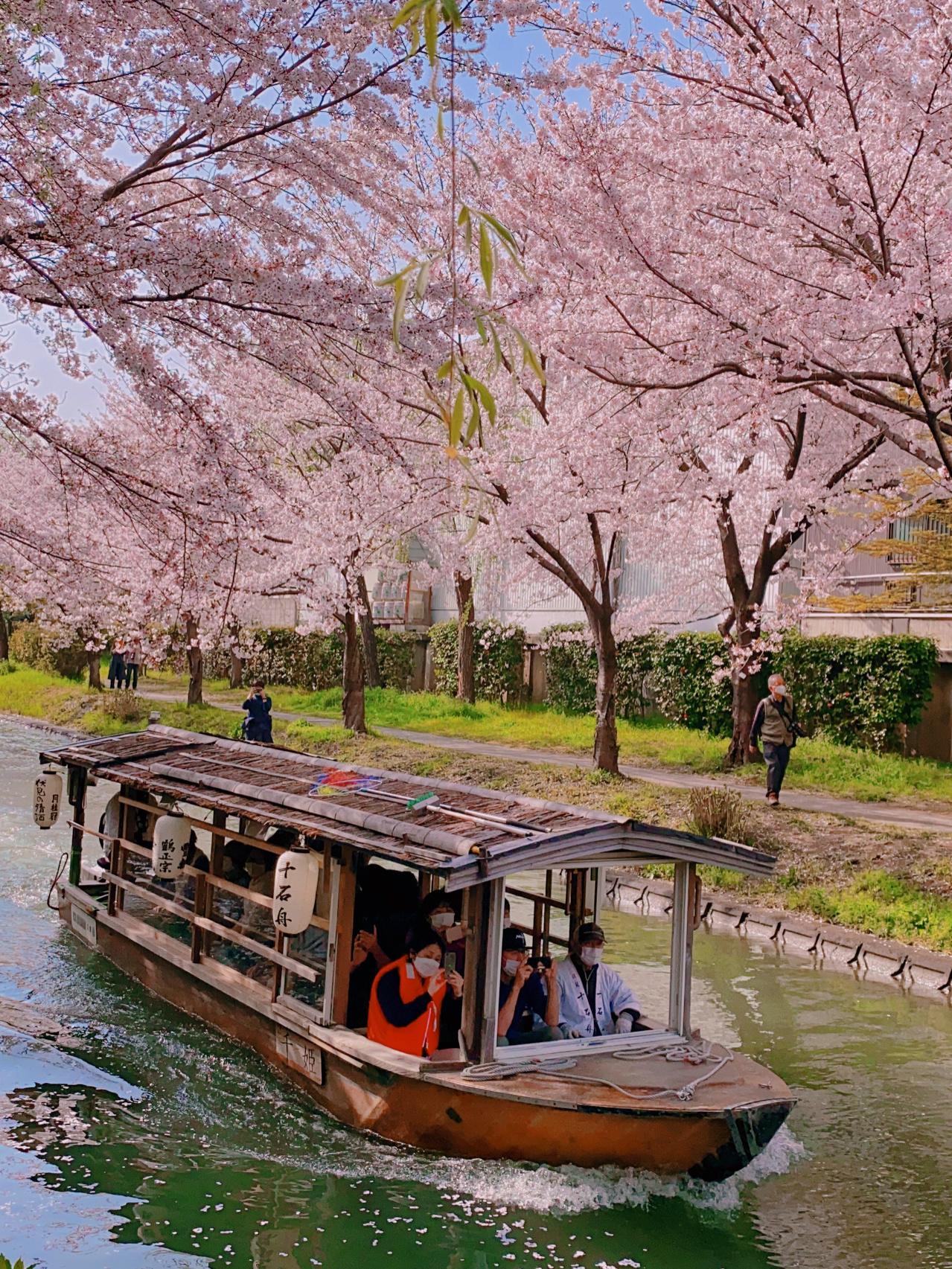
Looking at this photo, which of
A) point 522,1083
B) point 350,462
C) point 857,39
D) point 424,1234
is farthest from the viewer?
point 350,462

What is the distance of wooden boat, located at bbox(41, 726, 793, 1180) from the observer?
7324mm

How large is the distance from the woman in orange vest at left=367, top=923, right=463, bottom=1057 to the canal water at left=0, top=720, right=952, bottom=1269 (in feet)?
2.18

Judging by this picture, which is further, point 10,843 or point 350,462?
point 350,462

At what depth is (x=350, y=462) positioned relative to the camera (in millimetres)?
22531

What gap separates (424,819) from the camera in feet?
27.6

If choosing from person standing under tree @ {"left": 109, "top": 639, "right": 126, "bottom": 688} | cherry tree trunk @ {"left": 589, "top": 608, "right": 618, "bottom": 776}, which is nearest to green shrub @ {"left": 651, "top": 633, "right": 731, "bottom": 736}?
cherry tree trunk @ {"left": 589, "top": 608, "right": 618, "bottom": 776}

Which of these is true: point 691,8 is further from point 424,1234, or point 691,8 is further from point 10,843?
point 10,843

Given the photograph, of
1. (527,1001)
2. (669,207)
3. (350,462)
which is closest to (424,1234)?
(527,1001)

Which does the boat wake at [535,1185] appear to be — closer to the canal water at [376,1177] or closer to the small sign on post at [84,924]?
the canal water at [376,1177]

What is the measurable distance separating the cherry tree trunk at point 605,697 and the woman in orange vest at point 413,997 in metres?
11.1

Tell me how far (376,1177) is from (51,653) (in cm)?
3489

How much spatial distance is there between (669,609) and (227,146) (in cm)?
1684

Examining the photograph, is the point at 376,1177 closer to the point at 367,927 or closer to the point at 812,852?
the point at 367,927

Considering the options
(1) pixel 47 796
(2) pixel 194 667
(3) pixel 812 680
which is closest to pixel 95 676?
(2) pixel 194 667
